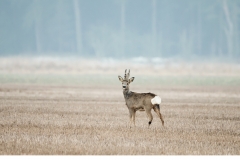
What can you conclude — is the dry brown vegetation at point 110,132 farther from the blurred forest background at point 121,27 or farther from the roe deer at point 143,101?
the blurred forest background at point 121,27

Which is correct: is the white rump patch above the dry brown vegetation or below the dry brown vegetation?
above

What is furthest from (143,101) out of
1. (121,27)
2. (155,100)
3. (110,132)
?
(121,27)

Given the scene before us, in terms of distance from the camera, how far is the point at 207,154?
518 inches

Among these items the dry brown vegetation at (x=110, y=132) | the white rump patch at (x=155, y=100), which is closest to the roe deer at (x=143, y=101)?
the white rump patch at (x=155, y=100)

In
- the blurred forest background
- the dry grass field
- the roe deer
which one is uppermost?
the blurred forest background

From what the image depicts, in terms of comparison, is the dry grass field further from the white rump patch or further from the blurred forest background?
the blurred forest background

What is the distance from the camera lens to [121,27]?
368ft

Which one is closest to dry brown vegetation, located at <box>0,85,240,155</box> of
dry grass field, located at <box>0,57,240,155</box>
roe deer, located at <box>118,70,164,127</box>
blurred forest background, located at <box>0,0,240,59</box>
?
dry grass field, located at <box>0,57,240,155</box>

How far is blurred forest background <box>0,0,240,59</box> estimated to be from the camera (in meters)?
109

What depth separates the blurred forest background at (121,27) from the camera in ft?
358

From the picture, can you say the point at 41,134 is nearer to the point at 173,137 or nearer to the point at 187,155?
the point at 173,137

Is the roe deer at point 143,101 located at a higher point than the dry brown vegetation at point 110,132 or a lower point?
higher

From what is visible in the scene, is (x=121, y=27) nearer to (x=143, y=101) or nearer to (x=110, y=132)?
(x=143, y=101)
